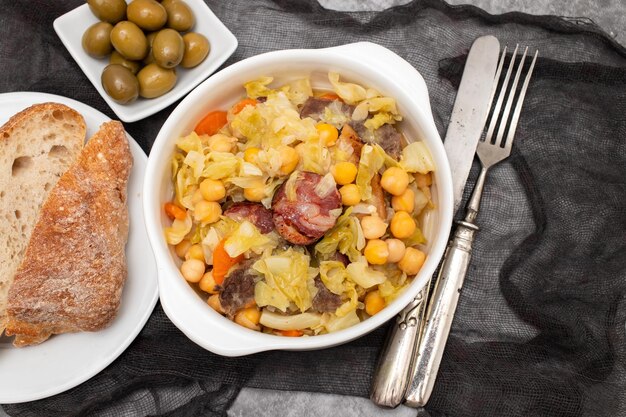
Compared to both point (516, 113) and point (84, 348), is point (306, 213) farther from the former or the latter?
point (84, 348)

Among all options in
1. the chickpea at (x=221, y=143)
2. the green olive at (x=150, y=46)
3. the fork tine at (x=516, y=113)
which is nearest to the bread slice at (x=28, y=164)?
the green olive at (x=150, y=46)

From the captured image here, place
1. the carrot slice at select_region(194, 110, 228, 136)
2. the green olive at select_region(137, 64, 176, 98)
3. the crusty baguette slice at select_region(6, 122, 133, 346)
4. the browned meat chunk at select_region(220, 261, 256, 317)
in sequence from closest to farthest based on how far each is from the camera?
the browned meat chunk at select_region(220, 261, 256, 317), the carrot slice at select_region(194, 110, 228, 136), the crusty baguette slice at select_region(6, 122, 133, 346), the green olive at select_region(137, 64, 176, 98)

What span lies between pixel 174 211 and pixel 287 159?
534mm

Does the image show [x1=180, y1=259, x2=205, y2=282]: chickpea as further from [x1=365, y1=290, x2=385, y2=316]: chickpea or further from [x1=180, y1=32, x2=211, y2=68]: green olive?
[x1=180, y1=32, x2=211, y2=68]: green olive

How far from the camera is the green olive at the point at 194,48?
2732 mm

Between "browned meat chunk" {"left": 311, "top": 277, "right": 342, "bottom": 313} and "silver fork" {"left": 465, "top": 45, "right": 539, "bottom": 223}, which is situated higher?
"silver fork" {"left": 465, "top": 45, "right": 539, "bottom": 223}

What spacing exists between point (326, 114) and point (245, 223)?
0.52 meters

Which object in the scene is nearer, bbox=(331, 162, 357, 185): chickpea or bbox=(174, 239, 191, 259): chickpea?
bbox=(331, 162, 357, 185): chickpea

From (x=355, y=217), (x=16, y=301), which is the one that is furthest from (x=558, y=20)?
(x=16, y=301)

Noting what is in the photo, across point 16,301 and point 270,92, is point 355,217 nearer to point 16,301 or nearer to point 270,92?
point 270,92

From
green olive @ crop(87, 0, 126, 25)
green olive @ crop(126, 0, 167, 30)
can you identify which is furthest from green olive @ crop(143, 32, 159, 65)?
green olive @ crop(87, 0, 126, 25)

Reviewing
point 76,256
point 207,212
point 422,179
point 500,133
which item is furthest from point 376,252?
point 76,256

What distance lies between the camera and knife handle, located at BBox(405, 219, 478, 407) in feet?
8.47

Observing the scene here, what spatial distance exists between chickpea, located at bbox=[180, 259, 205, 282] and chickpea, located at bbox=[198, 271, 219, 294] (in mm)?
17
